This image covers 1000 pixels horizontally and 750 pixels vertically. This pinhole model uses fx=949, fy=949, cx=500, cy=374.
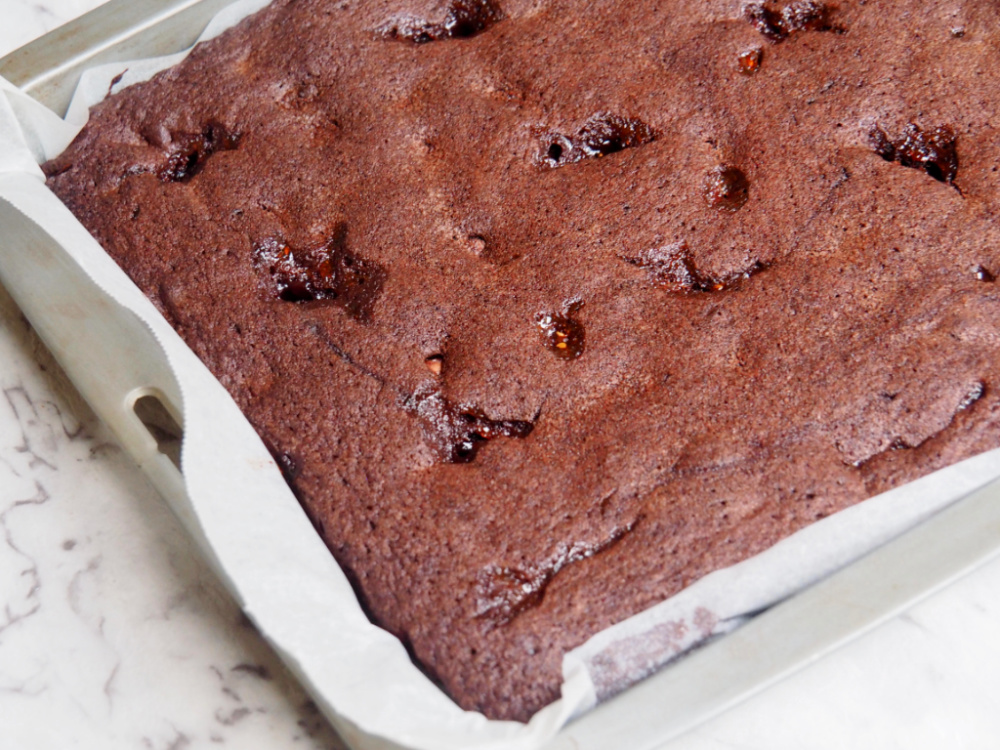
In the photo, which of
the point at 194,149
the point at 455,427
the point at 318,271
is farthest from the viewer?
the point at 194,149

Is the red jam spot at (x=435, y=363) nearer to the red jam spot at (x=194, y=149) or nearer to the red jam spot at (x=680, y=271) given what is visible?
the red jam spot at (x=680, y=271)

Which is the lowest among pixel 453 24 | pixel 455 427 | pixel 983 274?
pixel 983 274

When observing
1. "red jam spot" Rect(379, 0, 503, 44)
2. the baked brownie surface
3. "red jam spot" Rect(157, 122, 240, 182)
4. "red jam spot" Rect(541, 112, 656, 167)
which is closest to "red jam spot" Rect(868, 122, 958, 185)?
the baked brownie surface

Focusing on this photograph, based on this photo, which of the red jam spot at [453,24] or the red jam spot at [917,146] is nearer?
the red jam spot at [917,146]

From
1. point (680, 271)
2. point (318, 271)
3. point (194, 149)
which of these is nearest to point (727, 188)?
point (680, 271)

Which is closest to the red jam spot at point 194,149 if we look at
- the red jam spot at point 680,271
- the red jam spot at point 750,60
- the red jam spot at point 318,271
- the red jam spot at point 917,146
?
the red jam spot at point 318,271

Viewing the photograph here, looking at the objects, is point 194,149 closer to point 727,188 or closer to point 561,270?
point 561,270

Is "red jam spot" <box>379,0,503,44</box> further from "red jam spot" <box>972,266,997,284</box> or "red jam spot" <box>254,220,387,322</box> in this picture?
→ "red jam spot" <box>972,266,997,284</box>
